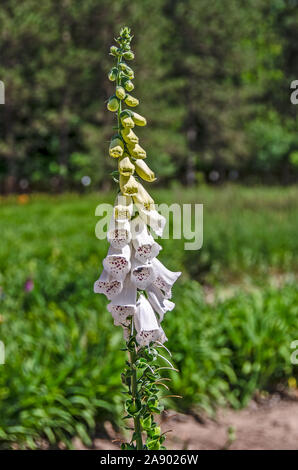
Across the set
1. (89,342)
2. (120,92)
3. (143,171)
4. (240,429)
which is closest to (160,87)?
(89,342)

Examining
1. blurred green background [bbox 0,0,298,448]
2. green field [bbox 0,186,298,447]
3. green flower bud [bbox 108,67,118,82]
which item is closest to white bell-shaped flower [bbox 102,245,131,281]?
green flower bud [bbox 108,67,118,82]

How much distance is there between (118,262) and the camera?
5.12 feet

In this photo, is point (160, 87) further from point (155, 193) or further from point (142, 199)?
point (142, 199)

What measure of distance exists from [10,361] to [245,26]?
30.7 meters

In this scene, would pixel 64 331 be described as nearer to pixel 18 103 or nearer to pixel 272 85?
pixel 18 103

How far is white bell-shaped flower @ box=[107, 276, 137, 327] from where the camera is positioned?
153 cm

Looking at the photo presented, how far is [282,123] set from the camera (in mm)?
35250

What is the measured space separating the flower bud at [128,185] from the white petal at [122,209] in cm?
2

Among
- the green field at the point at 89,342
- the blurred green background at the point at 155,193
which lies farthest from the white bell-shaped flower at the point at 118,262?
the green field at the point at 89,342

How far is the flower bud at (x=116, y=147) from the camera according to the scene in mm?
1482

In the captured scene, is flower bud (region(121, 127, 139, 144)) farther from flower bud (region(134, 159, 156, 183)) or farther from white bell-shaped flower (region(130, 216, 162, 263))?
white bell-shaped flower (region(130, 216, 162, 263))

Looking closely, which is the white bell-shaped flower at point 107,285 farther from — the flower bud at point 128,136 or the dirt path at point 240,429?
the dirt path at point 240,429

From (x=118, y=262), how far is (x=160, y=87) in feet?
87.4

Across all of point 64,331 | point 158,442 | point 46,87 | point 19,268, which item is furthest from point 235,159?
point 158,442
